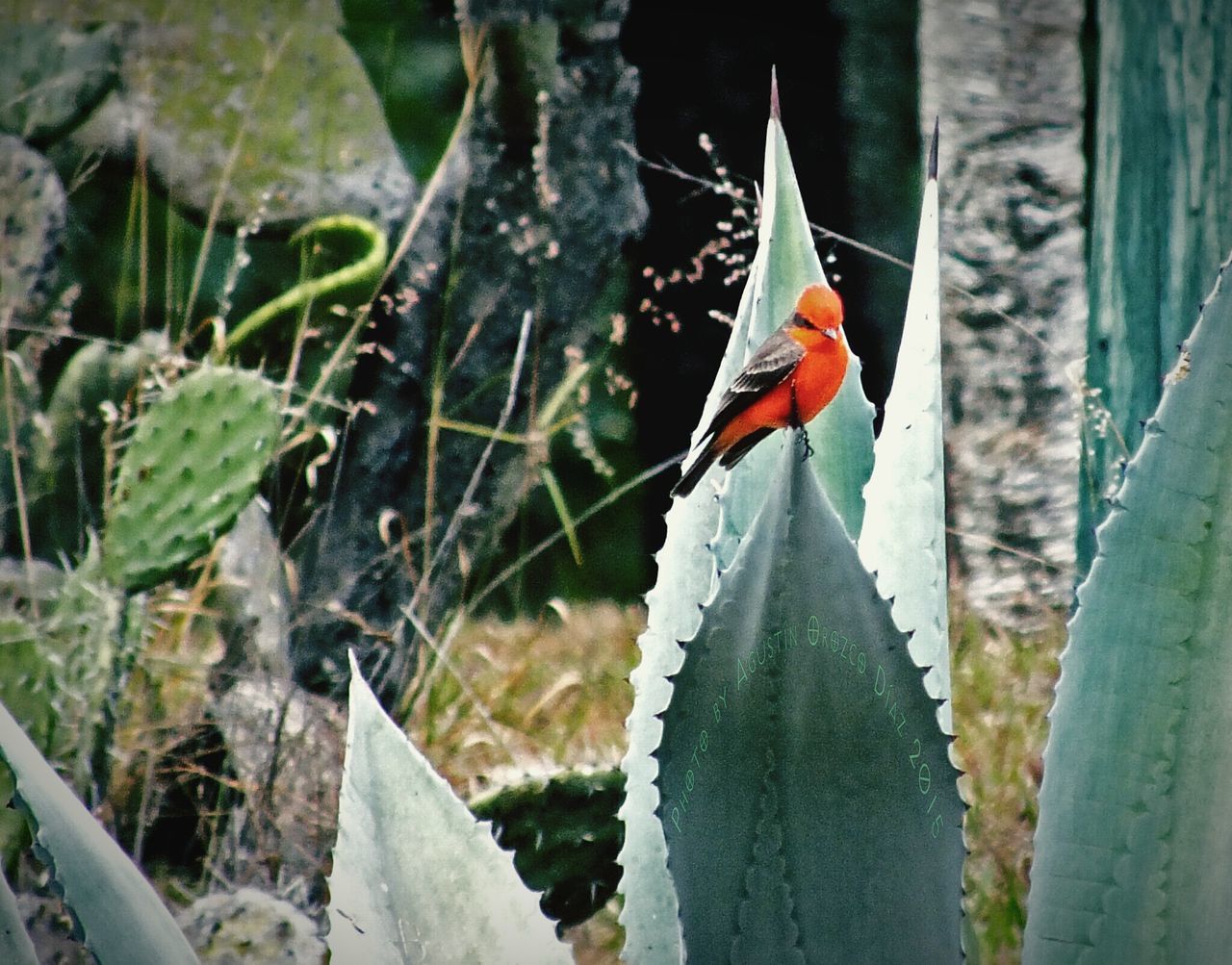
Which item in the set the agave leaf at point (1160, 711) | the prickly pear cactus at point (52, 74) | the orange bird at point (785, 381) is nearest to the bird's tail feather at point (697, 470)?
the orange bird at point (785, 381)

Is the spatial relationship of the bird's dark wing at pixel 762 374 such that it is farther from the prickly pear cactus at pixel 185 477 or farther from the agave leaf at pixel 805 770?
the prickly pear cactus at pixel 185 477

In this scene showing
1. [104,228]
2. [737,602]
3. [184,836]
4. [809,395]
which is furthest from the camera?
[104,228]

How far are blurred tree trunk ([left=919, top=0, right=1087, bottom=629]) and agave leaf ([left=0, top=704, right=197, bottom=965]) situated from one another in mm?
1356

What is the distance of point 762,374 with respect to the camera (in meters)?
0.70

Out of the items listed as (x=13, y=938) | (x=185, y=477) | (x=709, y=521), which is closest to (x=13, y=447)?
(x=185, y=477)

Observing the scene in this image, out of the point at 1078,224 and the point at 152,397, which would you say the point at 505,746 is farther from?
the point at 1078,224

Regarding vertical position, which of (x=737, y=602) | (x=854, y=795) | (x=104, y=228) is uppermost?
(x=104, y=228)

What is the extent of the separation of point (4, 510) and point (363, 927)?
1.43m

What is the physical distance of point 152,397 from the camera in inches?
65.3

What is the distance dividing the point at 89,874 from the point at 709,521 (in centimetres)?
45

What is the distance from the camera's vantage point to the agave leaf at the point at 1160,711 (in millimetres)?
617

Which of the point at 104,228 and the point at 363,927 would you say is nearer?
the point at 363,927

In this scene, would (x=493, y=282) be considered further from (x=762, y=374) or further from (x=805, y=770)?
(x=805, y=770)

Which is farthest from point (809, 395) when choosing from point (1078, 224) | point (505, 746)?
point (1078, 224)
